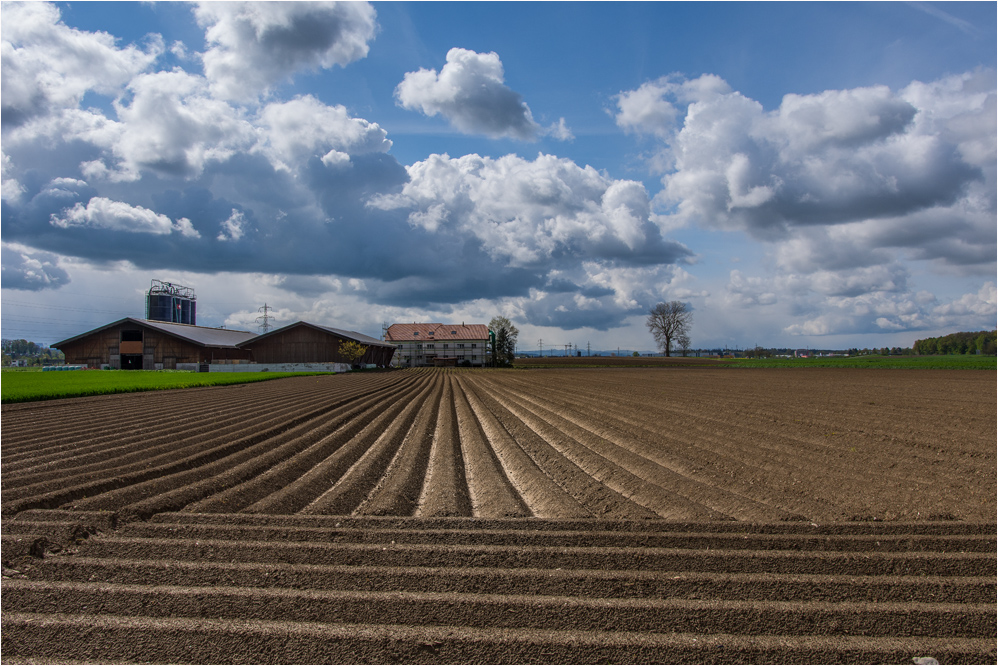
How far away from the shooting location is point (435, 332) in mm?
103438

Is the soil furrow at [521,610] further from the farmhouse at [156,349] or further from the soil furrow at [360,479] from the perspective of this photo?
the farmhouse at [156,349]

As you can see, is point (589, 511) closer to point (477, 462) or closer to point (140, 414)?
point (477, 462)

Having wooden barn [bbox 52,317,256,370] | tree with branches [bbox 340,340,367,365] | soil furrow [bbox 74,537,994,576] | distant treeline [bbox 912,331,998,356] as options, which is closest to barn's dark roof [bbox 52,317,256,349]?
wooden barn [bbox 52,317,256,370]

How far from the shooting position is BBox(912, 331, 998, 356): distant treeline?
10170 centimetres

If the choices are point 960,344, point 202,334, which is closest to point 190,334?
point 202,334

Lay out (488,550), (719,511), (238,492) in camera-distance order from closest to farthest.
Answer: (488,550) → (719,511) → (238,492)

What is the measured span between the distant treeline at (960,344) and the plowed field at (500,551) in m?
117

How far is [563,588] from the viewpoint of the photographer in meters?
5.22

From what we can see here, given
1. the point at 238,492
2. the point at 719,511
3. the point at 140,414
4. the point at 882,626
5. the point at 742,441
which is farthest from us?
the point at 140,414

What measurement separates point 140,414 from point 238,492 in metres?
12.9

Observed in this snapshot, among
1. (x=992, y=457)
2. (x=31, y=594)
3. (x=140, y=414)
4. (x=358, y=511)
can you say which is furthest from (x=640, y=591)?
(x=140, y=414)

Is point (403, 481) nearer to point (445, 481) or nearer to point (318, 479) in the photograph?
point (445, 481)

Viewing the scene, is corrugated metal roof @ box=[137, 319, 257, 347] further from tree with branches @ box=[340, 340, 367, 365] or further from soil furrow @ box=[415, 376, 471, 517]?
soil furrow @ box=[415, 376, 471, 517]

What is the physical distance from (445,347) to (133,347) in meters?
49.7
